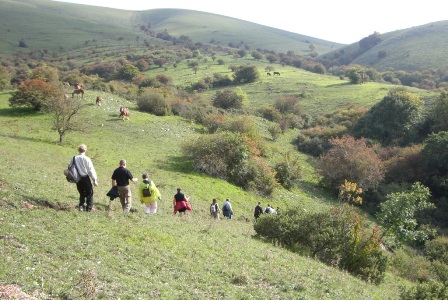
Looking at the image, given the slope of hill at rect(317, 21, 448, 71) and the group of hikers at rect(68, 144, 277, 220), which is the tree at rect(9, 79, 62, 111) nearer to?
the group of hikers at rect(68, 144, 277, 220)

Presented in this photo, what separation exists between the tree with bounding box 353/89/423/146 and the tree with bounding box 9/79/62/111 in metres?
44.0

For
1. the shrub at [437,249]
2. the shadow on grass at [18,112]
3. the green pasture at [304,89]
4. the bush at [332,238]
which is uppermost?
the green pasture at [304,89]

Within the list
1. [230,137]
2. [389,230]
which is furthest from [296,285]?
[230,137]

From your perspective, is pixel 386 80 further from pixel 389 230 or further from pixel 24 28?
pixel 24 28

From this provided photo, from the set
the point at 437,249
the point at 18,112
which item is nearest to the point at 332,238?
the point at 437,249

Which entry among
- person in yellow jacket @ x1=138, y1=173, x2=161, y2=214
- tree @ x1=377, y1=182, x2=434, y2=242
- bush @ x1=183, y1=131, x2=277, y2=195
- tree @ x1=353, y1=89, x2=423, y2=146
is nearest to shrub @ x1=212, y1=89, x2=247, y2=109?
tree @ x1=353, y1=89, x2=423, y2=146

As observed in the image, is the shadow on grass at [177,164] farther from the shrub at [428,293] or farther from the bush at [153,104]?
the shrub at [428,293]

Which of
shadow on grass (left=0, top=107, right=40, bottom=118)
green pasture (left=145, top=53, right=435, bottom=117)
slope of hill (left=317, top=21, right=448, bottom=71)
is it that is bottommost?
shadow on grass (left=0, top=107, right=40, bottom=118)

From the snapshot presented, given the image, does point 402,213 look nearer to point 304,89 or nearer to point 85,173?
point 85,173

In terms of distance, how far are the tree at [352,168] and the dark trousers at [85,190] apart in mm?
32235

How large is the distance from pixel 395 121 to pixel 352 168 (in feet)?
69.7

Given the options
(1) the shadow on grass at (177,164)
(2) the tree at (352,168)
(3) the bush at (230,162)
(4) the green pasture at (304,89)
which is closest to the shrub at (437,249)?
(2) the tree at (352,168)

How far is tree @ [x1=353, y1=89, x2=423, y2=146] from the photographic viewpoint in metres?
56.0

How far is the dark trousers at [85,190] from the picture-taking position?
12570 mm
